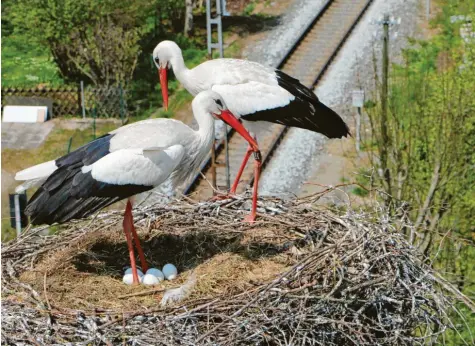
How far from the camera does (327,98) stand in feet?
101

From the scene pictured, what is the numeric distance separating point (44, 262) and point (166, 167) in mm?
1835

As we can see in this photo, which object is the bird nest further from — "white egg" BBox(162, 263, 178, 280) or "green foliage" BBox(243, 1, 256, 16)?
"green foliage" BBox(243, 1, 256, 16)

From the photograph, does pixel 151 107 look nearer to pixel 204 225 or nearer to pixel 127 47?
pixel 127 47

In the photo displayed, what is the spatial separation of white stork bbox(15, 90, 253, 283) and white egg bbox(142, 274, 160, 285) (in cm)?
84

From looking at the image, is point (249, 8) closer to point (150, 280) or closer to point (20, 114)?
point (20, 114)

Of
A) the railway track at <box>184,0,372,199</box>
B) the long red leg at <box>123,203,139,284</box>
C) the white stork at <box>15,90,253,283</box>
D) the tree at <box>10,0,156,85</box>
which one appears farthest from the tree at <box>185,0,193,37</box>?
the white stork at <box>15,90,253,283</box>

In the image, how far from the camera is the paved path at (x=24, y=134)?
30062 millimetres

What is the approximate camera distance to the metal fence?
31.2m

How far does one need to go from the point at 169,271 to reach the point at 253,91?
2.57 metres

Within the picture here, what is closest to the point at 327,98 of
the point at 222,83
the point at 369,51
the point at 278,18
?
the point at 369,51

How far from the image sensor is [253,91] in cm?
1423

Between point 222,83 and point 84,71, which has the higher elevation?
point 222,83

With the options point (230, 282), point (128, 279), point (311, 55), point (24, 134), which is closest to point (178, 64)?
point (128, 279)

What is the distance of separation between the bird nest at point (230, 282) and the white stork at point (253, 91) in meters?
0.64
